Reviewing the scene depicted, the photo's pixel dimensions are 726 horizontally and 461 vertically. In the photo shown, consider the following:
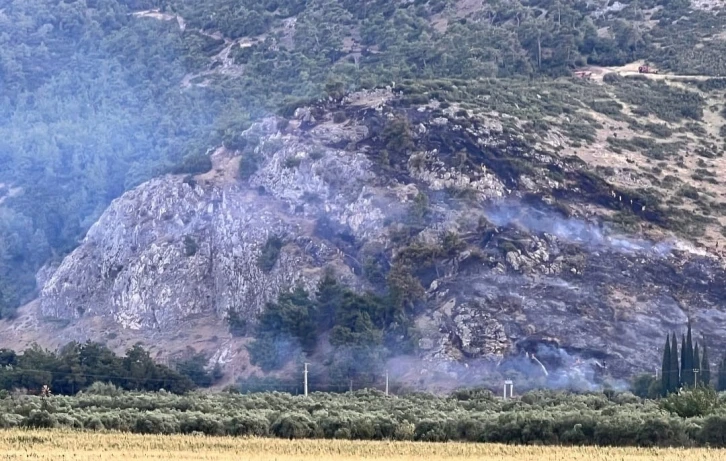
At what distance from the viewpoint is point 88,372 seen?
85.2 meters

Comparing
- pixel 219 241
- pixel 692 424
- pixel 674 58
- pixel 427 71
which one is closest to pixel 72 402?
pixel 692 424

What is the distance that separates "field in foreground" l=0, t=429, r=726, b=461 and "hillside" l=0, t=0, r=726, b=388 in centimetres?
3784

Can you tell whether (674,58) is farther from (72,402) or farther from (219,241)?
(72,402)

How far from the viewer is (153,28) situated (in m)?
171

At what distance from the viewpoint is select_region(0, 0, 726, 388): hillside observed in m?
90.3

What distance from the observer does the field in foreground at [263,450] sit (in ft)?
141

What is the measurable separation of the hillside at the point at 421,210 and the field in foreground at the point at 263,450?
1490 inches

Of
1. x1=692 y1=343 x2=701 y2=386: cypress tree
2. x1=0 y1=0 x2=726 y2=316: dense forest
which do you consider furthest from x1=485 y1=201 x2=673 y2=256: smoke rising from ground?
x1=0 y1=0 x2=726 y2=316: dense forest

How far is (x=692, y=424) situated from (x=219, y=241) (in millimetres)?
57263

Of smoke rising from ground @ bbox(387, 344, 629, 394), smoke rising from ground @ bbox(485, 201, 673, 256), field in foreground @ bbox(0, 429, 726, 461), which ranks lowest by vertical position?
smoke rising from ground @ bbox(387, 344, 629, 394)

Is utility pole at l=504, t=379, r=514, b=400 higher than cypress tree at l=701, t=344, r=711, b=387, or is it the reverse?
cypress tree at l=701, t=344, r=711, b=387

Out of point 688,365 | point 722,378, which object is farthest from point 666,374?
point 722,378

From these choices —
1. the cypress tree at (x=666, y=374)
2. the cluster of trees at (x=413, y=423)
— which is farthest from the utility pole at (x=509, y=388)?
the cluster of trees at (x=413, y=423)

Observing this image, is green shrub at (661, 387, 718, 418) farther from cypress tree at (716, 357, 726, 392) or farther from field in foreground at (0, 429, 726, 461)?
cypress tree at (716, 357, 726, 392)
